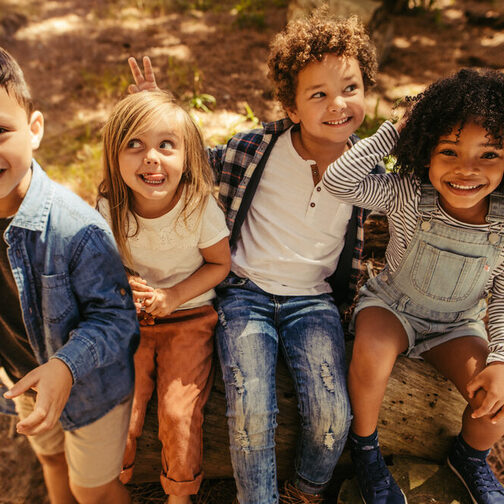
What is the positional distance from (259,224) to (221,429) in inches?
38.6

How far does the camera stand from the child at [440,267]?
174 cm

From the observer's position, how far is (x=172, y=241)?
1.94 metres

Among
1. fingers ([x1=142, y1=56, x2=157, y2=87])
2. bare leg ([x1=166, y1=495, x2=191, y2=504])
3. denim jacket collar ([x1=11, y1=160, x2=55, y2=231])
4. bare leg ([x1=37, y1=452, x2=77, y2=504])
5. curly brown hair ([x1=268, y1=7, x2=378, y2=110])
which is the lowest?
bare leg ([x1=37, y1=452, x2=77, y2=504])

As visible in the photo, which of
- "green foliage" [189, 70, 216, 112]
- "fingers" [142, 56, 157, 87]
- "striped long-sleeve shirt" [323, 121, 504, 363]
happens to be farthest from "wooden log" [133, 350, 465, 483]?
"green foliage" [189, 70, 216, 112]

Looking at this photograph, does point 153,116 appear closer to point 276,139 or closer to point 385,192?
point 276,139

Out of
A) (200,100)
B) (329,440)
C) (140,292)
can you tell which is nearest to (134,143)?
(140,292)

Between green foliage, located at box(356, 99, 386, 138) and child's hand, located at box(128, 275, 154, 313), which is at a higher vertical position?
green foliage, located at box(356, 99, 386, 138)

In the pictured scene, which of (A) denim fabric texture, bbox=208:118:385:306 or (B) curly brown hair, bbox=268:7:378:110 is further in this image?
(A) denim fabric texture, bbox=208:118:385:306

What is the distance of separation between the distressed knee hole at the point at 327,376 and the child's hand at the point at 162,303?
671 millimetres

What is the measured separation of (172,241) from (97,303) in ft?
1.47

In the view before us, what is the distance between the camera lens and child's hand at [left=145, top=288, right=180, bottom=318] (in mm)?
1855

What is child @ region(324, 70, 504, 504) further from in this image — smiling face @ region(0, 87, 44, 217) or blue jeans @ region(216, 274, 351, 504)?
smiling face @ region(0, 87, 44, 217)

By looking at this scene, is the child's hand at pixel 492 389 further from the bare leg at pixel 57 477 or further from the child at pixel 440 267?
the bare leg at pixel 57 477

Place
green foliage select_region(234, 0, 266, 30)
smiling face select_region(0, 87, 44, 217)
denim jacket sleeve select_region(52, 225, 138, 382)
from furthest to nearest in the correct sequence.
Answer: green foliage select_region(234, 0, 266, 30) < denim jacket sleeve select_region(52, 225, 138, 382) < smiling face select_region(0, 87, 44, 217)
